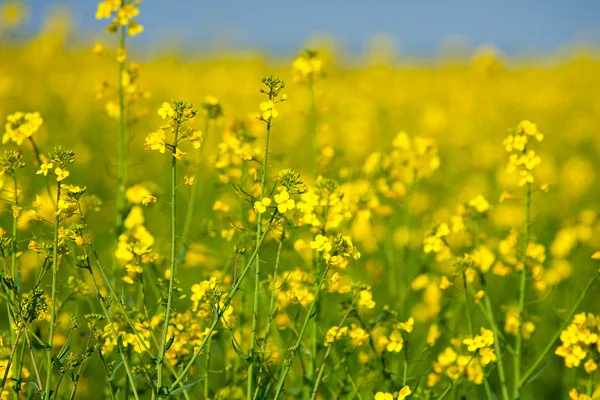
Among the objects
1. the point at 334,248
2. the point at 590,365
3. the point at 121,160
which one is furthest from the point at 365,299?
the point at 121,160

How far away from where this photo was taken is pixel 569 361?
7.51ft

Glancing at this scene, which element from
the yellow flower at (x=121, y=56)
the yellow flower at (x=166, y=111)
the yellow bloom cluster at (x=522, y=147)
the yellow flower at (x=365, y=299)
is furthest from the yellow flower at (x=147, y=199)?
the yellow bloom cluster at (x=522, y=147)

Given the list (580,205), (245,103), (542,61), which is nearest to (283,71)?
Answer: (245,103)

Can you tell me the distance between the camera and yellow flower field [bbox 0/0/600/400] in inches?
80.2

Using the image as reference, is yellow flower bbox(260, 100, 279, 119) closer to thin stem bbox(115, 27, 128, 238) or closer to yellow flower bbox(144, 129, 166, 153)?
yellow flower bbox(144, 129, 166, 153)

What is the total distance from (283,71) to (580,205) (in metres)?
9.71

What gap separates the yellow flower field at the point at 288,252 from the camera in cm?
204

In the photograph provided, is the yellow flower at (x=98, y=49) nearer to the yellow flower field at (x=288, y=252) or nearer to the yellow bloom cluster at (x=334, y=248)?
the yellow flower field at (x=288, y=252)

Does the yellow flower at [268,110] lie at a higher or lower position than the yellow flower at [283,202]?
higher

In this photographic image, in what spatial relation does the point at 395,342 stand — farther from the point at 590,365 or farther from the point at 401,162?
the point at 401,162

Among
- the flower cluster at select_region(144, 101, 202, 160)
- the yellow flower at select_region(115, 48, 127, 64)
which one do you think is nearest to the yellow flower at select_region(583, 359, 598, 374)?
the flower cluster at select_region(144, 101, 202, 160)

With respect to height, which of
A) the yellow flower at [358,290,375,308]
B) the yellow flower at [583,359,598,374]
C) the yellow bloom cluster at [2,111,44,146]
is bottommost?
the yellow flower at [583,359,598,374]

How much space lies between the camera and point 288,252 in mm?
3029

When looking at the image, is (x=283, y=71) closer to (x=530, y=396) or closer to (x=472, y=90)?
(x=472, y=90)
